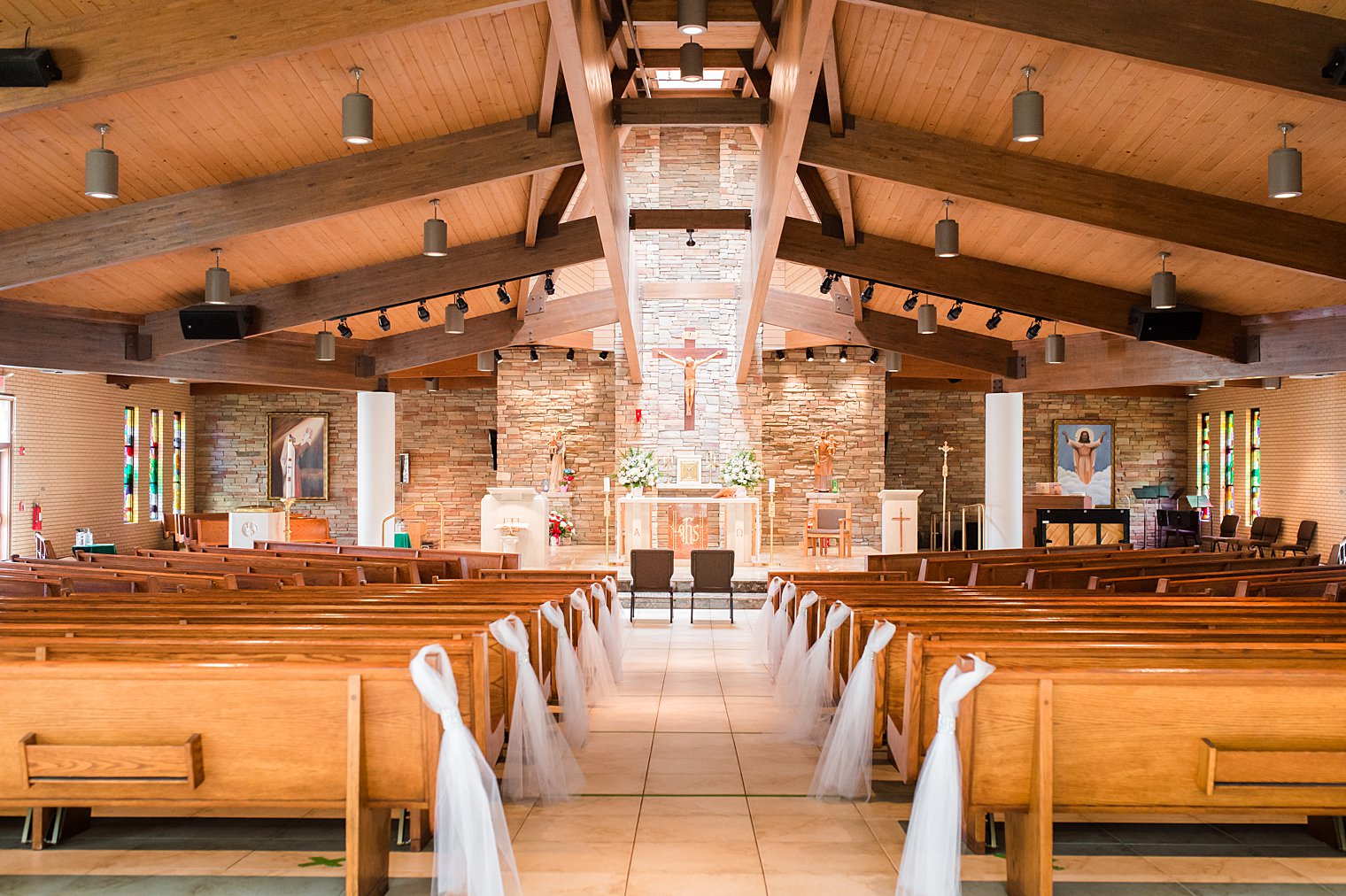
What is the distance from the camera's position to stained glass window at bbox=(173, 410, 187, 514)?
19.3 m

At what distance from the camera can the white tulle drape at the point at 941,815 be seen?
3.36m

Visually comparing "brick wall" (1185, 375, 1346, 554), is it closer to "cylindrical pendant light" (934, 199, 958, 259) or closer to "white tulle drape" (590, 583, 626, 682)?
"cylindrical pendant light" (934, 199, 958, 259)

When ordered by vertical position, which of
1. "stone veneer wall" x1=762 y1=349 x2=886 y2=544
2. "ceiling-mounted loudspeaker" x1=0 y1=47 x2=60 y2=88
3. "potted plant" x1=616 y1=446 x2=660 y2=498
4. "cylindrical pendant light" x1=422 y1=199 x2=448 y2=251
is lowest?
"potted plant" x1=616 y1=446 x2=660 y2=498

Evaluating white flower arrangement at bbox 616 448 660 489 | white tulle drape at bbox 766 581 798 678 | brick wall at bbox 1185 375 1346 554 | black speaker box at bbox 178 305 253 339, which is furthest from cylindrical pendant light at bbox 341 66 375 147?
brick wall at bbox 1185 375 1346 554

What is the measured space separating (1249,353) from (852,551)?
7.71 metres

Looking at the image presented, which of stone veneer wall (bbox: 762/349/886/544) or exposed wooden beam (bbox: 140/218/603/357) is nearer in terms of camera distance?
exposed wooden beam (bbox: 140/218/603/357)

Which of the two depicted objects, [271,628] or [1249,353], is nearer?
[271,628]

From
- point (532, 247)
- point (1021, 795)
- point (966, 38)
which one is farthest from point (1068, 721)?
point (532, 247)

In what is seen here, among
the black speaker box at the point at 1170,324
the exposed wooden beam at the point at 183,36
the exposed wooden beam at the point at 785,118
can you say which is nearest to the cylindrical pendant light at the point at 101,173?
→ the exposed wooden beam at the point at 183,36

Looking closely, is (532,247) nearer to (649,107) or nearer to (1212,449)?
(649,107)

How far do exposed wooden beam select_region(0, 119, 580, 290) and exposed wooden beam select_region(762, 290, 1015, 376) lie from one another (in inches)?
298

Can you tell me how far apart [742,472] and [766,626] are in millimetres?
7407

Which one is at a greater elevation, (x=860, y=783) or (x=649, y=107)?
(x=649, y=107)

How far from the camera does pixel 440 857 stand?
3.45 metres
